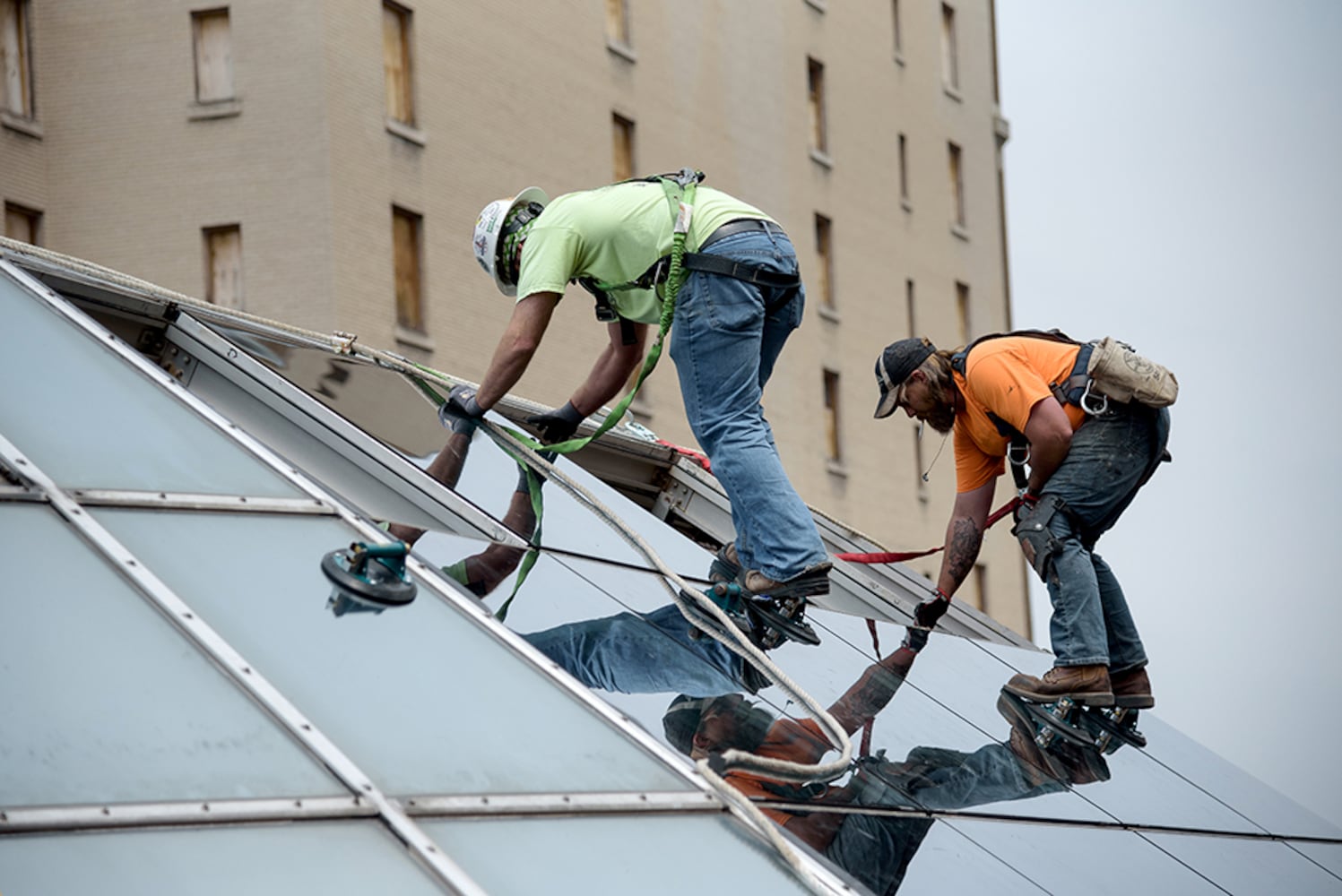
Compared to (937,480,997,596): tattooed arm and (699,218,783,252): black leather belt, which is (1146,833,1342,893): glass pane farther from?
(699,218,783,252): black leather belt

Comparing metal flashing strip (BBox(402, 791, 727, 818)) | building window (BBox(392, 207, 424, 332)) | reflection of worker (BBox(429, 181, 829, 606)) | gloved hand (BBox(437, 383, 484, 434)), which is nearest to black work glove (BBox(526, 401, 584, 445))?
gloved hand (BBox(437, 383, 484, 434))

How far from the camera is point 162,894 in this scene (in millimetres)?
2523

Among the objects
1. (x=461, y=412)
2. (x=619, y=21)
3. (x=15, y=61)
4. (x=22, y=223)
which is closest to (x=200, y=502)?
(x=461, y=412)

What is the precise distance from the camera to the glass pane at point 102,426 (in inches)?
154

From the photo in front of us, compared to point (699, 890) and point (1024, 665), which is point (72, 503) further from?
point (1024, 665)

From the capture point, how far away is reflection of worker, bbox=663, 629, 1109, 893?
3727 millimetres

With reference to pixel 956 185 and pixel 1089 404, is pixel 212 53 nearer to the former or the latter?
pixel 956 185

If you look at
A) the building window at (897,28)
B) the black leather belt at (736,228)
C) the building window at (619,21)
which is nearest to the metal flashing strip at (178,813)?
the black leather belt at (736,228)

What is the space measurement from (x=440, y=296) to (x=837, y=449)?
11004mm

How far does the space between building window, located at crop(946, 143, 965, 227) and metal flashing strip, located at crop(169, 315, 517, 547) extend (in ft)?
107

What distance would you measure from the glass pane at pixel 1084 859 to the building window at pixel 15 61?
21.9 meters

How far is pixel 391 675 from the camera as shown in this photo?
3424mm

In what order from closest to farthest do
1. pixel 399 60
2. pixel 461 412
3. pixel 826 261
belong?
1. pixel 461 412
2. pixel 399 60
3. pixel 826 261

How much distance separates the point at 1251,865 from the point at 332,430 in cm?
311
